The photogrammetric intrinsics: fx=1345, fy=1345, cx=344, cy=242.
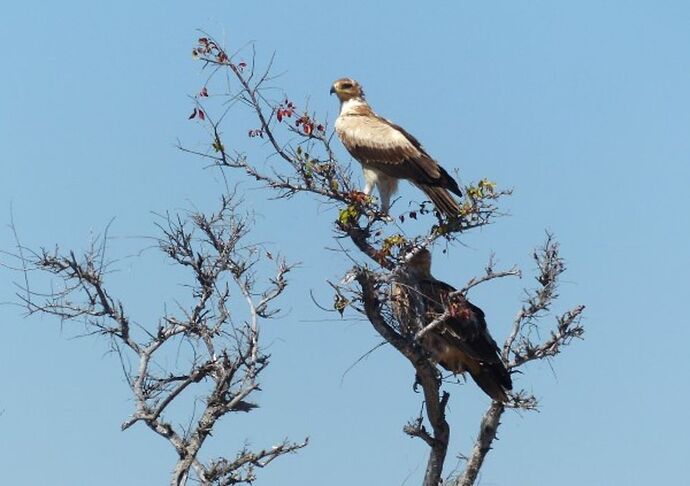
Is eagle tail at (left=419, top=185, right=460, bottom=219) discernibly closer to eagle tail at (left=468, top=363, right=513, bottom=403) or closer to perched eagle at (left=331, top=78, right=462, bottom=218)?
perched eagle at (left=331, top=78, right=462, bottom=218)

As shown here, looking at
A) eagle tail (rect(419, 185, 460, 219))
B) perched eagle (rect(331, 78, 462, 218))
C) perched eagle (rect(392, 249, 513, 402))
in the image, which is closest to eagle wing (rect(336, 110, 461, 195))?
perched eagle (rect(331, 78, 462, 218))

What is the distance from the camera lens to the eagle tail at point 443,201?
10.9 m

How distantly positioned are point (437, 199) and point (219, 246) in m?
1.95

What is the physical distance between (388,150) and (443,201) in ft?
4.50

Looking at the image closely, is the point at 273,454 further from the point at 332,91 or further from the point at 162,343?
the point at 332,91

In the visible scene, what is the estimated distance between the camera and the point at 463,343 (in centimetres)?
1184

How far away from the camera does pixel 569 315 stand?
39.0 feet

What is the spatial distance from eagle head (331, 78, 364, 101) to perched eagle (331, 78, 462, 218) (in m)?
0.19

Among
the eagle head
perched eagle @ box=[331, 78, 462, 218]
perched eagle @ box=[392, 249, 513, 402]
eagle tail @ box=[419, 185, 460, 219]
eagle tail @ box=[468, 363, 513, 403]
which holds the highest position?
the eagle head

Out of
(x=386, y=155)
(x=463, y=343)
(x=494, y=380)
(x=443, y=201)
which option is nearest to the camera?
(x=443, y=201)

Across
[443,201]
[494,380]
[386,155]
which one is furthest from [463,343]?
[386,155]

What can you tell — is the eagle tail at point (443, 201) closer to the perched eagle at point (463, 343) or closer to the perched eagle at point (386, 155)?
the perched eagle at point (386, 155)

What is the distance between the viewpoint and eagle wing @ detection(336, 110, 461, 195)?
1205cm

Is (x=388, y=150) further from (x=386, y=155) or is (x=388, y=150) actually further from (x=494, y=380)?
(x=494, y=380)
